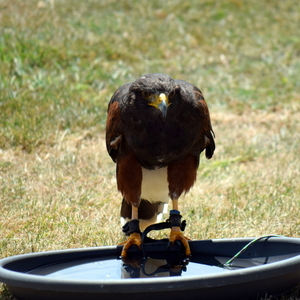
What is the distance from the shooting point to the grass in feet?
14.6

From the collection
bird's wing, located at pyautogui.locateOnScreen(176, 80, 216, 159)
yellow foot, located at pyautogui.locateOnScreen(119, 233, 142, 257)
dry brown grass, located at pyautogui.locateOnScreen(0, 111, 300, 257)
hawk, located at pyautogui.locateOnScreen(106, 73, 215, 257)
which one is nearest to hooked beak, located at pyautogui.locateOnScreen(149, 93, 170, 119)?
hawk, located at pyautogui.locateOnScreen(106, 73, 215, 257)

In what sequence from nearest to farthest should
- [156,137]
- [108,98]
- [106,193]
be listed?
[156,137]
[106,193]
[108,98]

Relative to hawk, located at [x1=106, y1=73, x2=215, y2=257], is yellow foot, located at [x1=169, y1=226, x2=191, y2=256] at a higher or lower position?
lower

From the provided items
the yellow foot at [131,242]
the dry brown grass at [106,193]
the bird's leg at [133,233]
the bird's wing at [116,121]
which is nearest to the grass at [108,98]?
the dry brown grass at [106,193]

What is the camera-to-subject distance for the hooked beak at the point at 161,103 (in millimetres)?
3279

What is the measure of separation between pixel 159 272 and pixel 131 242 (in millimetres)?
487

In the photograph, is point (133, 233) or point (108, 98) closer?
point (133, 233)

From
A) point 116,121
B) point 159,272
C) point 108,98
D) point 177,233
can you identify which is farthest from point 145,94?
point 108,98

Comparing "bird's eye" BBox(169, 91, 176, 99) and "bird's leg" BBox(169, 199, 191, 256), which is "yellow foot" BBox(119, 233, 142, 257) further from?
"bird's eye" BBox(169, 91, 176, 99)

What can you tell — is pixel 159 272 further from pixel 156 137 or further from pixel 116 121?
pixel 116 121

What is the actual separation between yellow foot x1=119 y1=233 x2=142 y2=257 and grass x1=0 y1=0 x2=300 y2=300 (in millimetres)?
378

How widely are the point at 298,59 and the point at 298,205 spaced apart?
595cm

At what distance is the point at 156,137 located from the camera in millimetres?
3533

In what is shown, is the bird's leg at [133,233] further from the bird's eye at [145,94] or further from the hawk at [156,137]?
the bird's eye at [145,94]
